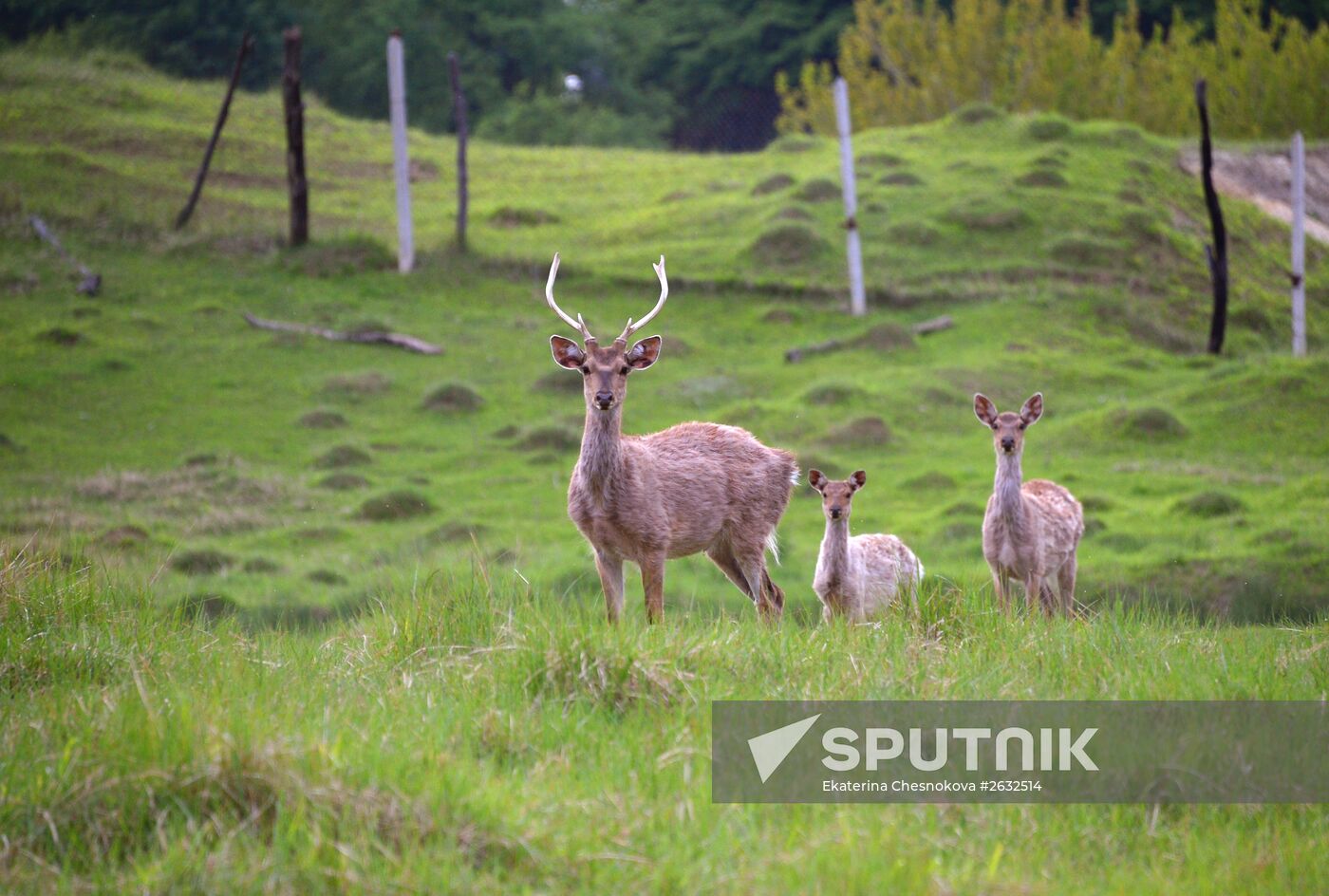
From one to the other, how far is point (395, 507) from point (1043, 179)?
1419cm

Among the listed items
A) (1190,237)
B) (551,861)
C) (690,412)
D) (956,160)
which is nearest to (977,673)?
(551,861)

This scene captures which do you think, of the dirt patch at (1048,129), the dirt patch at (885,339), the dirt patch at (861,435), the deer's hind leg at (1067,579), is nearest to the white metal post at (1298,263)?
the dirt patch at (885,339)

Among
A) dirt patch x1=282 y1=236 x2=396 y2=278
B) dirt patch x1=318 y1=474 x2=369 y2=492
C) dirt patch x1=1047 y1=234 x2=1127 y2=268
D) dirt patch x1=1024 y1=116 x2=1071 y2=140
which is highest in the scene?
dirt patch x1=1024 y1=116 x2=1071 y2=140

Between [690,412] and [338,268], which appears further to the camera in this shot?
[338,268]

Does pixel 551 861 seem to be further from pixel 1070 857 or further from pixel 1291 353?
pixel 1291 353

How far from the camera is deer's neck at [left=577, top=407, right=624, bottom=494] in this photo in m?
7.56

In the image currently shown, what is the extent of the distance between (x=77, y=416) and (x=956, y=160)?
609 inches

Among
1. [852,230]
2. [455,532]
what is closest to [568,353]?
[455,532]

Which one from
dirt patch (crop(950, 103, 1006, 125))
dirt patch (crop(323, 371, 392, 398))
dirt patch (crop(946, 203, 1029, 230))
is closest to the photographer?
dirt patch (crop(323, 371, 392, 398))

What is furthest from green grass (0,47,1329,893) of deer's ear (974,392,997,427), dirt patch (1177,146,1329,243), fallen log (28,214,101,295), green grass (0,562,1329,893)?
deer's ear (974,392,997,427)

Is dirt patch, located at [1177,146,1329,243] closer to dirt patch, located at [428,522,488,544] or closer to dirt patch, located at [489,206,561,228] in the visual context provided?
dirt patch, located at [489,206,561,228]

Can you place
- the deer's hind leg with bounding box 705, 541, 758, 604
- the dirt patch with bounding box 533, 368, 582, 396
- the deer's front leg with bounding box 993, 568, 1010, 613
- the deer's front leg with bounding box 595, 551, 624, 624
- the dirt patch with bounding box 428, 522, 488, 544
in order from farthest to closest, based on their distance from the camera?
the dirt patch with bounding box 533, 368, 582, 396, the dirt patch with bounding box 428, 522, 488, 544, the deer's front leg with bounding box 993, 568, 1010, 613, the deer's hind leg with bounding box 705, 541, 758, 604, the deer's front leg with bounding box 595, 551, 624, 624

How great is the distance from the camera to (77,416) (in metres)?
14.8

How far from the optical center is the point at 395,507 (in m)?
13.0
